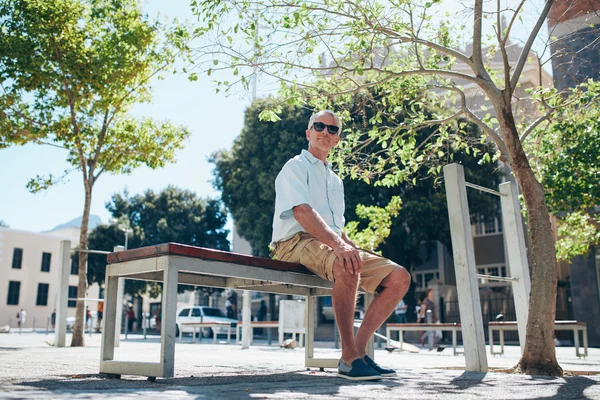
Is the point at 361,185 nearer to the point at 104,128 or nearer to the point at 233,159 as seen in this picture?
the point at 233,159

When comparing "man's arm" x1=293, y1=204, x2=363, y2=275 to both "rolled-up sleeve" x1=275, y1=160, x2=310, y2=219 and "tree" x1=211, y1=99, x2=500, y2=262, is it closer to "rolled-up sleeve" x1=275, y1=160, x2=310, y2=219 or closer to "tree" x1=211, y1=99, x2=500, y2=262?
"rolled-up sleeve" x1=275, y1=160, x2=310, y2=219

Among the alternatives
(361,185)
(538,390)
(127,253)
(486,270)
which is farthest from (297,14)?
(486,270)

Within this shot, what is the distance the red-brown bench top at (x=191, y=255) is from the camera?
350 cm

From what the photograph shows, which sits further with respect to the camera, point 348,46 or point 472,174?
point 472,174

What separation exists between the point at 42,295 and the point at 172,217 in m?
18.5

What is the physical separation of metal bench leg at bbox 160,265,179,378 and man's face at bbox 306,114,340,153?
1.61 meters

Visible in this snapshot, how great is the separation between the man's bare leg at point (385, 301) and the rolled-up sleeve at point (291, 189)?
78 cm

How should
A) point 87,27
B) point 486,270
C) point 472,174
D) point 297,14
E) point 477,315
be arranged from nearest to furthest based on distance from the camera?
point 477,315 < point 297,14 < point 87,27 < point 472,174 < point 486,270

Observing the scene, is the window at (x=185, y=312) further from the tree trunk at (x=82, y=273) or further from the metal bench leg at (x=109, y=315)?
the metal bench leg at (x=109, y=315)

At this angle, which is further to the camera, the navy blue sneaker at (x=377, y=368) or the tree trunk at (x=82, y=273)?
the tree trunk at (x=82, y=273)

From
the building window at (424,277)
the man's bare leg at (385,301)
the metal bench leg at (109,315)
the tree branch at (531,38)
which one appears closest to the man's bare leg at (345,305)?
the man's bare leg at (385,301)

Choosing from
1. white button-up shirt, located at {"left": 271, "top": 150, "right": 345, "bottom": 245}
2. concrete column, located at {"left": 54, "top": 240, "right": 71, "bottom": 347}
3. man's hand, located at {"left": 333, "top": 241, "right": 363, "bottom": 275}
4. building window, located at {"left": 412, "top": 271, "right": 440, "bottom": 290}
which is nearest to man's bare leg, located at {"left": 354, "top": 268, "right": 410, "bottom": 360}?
man's hand, located at {"left": 333, "top": 241, "right": 363, "bottom": 275}

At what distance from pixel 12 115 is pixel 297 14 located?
973cm

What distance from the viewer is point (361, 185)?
A: 27641 mm
